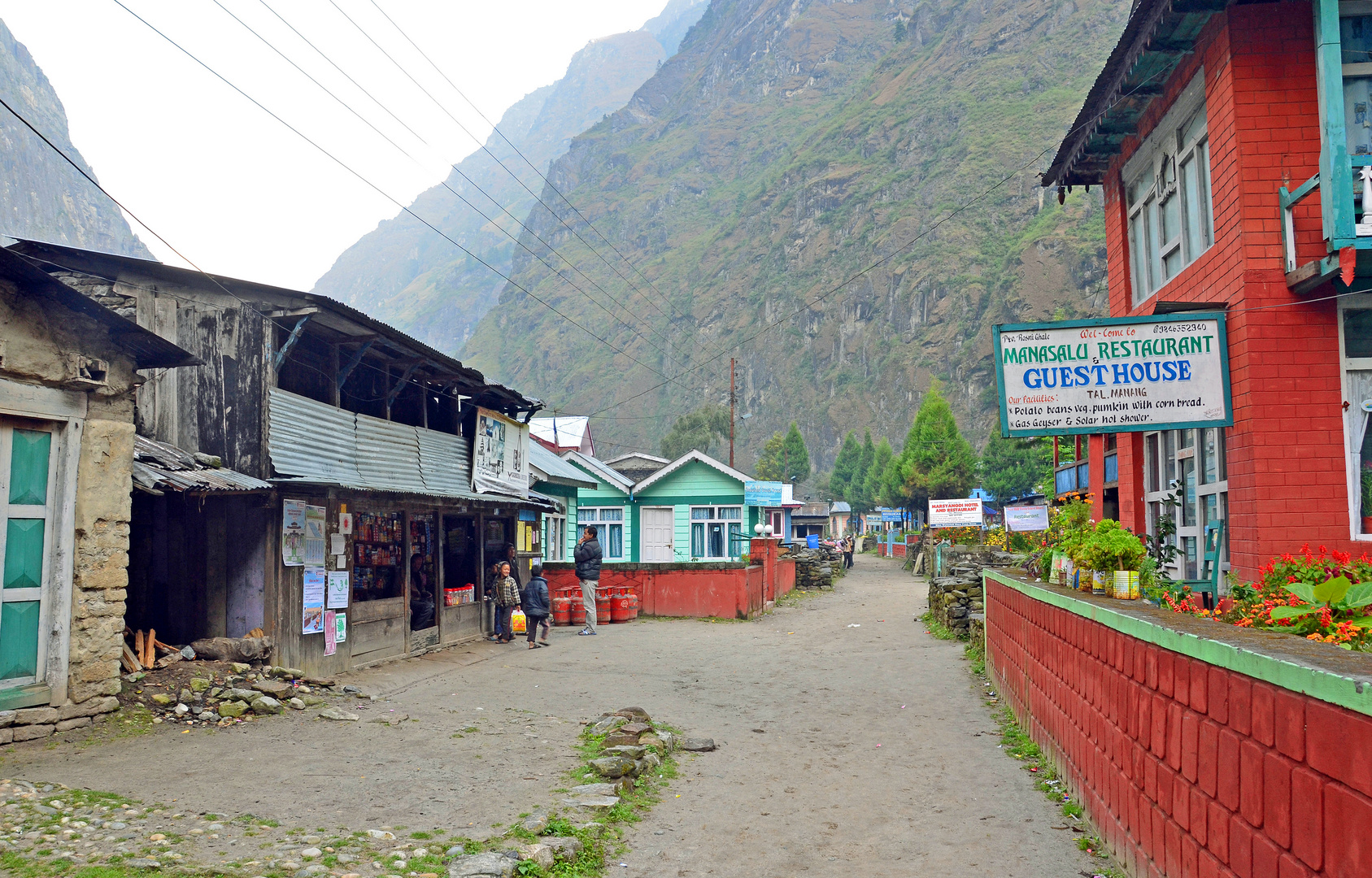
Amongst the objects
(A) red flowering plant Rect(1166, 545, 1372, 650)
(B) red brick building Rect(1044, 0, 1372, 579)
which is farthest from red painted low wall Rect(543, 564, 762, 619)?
(A) red flowering plant Rect(1166, 545, 1372, 650)

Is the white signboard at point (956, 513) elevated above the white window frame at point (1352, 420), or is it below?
below

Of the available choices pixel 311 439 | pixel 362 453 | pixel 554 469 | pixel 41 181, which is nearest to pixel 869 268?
pixel 41 181

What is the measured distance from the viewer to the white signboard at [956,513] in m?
37.8

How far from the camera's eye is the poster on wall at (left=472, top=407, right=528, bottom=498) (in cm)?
1797

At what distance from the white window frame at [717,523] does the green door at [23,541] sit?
80.7 feet

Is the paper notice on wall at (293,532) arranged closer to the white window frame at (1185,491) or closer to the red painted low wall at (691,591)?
the white window frame at (1185,491)

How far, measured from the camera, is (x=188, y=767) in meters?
7.26

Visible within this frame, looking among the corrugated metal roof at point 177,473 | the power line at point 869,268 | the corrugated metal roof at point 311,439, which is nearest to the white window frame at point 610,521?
the corrugated metal roof at point 311,439

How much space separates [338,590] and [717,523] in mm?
20434

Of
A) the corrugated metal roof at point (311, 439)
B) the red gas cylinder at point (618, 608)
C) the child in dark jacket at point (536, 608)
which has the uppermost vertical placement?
the corrugated metal roof at point (311, 439)

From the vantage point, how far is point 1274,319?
8.29 meters

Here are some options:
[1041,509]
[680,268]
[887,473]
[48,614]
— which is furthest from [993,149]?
[48,614]

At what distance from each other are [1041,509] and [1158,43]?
24145 millimetres

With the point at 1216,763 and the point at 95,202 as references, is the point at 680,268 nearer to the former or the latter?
the point at 95,202
